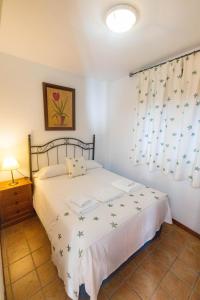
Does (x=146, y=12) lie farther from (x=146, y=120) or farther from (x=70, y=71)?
(x=70, y=71)

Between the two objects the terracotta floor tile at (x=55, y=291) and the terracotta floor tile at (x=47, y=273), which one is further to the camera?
the terracotta floor tile at (x=47, y=273)

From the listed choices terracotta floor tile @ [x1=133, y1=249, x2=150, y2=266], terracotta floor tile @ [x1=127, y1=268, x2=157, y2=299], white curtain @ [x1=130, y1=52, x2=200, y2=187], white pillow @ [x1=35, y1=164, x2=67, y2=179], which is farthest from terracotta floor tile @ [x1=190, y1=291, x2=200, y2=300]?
white pillow @ [x1=35, y1=164, x2=67, y2=179]

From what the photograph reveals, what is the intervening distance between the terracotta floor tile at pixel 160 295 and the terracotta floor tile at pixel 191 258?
1.60 feet

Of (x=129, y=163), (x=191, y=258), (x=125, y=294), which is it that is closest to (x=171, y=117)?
(x=129, y=163)

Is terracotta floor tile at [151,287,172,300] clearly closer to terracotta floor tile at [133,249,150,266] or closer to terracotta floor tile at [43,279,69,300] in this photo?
terracotta floor tile at [133,249,150,266]

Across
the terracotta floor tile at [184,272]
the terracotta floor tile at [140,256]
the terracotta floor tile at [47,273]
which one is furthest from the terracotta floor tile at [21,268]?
the terracotta floor tile at [184,272]

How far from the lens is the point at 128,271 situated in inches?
58.9

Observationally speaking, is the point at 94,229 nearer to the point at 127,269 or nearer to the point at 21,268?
the point at 127,269

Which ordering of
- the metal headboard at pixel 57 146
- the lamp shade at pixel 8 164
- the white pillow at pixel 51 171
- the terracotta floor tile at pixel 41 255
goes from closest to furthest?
the terracotta floor tile at pixel 41 255 → the lamp shade at pixel 8 164 → the white pillow at pixel 51 171 → the metal headboard at pixel 57 146

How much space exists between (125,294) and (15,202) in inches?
68.5

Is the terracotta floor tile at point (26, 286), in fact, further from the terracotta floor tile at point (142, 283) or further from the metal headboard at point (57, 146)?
the metal headboard at point (57, 146)

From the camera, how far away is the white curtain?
1.77 m

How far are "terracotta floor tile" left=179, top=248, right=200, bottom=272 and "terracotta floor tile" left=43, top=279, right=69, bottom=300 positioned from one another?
1.36 meters

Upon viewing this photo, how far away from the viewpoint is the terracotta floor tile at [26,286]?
4.11ft
